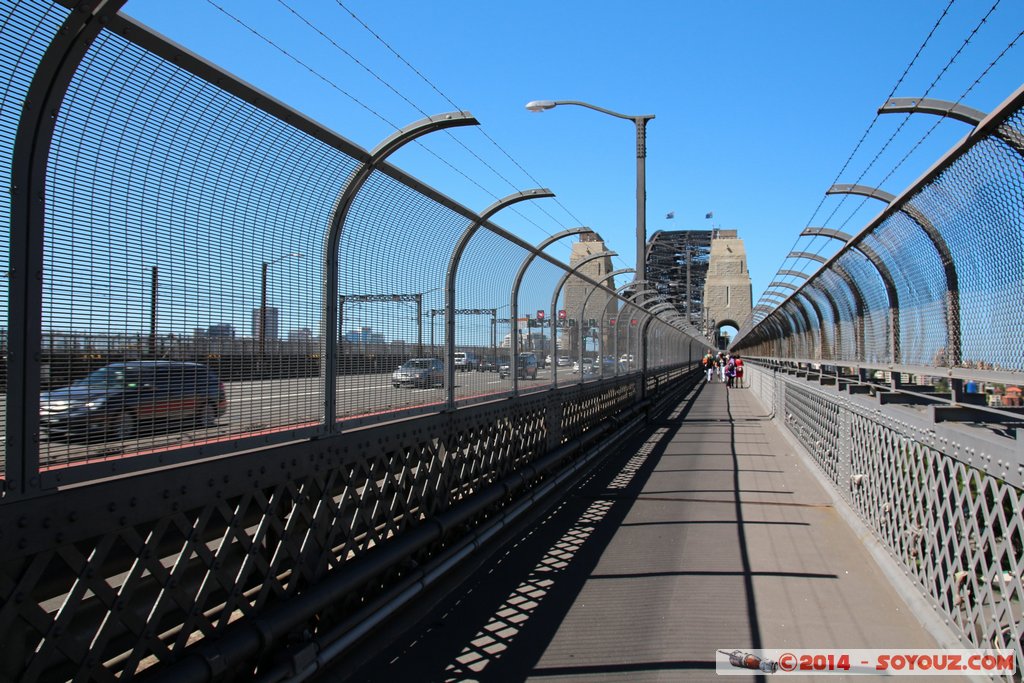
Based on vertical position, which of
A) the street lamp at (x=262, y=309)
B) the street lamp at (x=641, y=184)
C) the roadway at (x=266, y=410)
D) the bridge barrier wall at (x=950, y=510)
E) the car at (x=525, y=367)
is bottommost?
the bridge barrier wall at (x=950, y=510)

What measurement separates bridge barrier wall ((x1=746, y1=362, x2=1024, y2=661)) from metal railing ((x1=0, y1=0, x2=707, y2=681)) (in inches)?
120

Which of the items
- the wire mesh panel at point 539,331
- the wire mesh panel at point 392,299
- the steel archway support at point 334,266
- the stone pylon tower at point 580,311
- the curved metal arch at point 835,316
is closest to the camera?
the steel archway support at point 334,266

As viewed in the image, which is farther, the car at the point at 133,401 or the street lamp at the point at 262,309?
the street lamp at the point at 262,309

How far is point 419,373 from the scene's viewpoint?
17.4ft

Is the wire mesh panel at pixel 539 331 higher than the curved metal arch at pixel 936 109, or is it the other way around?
the curved metal arch at pixel 936 109

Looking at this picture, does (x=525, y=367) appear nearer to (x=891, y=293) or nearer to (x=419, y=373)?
(x=419, y=373)

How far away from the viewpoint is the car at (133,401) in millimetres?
2631

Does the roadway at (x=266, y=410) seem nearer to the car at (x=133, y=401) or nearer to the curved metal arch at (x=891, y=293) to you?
the car at (x=133, y=401)

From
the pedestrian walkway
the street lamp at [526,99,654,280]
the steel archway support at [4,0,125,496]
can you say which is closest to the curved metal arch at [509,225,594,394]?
the pedestrian walkway

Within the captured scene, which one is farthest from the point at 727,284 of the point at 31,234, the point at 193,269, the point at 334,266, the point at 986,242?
the point at 31,234

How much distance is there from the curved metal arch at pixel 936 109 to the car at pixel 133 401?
508 cm

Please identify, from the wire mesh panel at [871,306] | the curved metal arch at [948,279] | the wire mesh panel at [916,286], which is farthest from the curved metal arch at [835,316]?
the curved metal arch at [948,279]

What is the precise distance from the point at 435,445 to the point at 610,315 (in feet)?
27.6

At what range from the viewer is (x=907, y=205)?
5.91 meters
